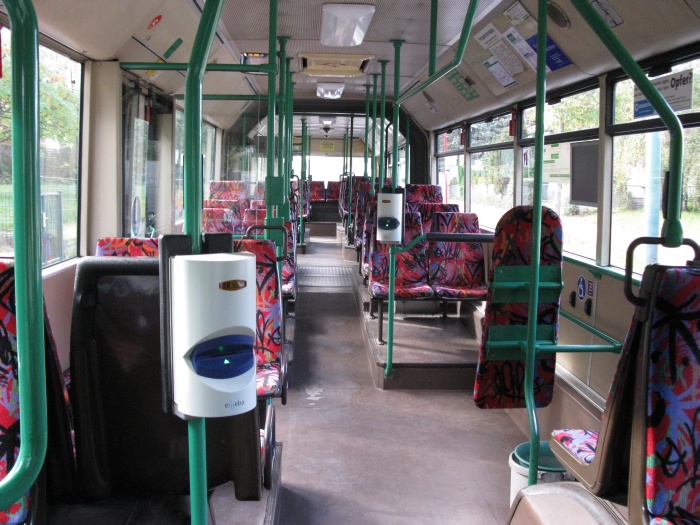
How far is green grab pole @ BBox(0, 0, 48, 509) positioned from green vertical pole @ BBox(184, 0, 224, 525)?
0.28 m

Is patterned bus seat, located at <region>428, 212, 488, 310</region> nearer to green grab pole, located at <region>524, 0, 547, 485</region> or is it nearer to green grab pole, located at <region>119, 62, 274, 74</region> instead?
green grab pole, located at <region>119, 62, 274, 74</region>

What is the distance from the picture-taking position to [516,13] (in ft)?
14.0

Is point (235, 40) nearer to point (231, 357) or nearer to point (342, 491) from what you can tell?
point (342, 491)

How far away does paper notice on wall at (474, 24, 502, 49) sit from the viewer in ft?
15.5

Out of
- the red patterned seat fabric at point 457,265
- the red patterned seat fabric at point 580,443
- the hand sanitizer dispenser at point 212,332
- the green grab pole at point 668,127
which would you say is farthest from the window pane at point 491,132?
the hand sanitizer dispenser at point 212,332

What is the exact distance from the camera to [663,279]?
1.55 m

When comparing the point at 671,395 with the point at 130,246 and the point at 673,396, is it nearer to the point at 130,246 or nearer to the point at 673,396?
the point at 673,396

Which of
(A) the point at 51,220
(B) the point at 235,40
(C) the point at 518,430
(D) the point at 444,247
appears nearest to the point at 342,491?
(C) the point at 518,430

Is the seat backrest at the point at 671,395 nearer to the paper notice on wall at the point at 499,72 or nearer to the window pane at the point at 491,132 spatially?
the paper notice on wall at the point at 499,72

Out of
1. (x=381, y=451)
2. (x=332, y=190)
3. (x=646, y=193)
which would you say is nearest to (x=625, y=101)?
(x=646, y=193)

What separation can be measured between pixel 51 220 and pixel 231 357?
2921mm

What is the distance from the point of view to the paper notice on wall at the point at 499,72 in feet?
16.6

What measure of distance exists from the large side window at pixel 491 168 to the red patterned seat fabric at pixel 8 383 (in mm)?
4518

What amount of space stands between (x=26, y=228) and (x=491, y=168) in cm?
577
